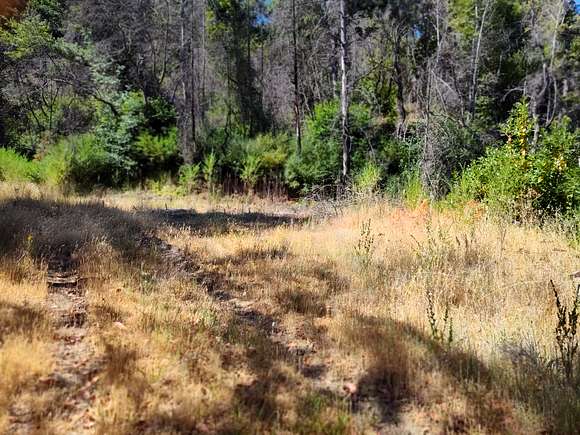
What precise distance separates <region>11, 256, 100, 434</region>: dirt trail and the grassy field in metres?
0.01

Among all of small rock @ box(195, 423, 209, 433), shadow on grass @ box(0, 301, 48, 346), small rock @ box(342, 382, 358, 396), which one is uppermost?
shadow on grass @ box(0, 301, 48, 346)

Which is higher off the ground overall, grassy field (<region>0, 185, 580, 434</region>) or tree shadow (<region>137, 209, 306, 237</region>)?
tree shadow (<region>137, 209, 306, 237</region>)

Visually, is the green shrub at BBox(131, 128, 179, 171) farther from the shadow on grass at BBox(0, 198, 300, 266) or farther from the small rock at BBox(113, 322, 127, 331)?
the small rock at BBox(113, 322, 127, 331)

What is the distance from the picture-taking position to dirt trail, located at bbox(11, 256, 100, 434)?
2.39 metres

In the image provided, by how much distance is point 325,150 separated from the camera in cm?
1345

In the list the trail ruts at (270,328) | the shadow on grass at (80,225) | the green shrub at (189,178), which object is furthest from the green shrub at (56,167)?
the trail ruts at (270,328)

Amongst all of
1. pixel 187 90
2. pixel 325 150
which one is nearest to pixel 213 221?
pixel 325 150

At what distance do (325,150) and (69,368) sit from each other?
11.3 m

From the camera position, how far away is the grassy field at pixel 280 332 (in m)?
2.58

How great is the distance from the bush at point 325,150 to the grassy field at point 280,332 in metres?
7.13

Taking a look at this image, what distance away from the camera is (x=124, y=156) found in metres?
14.0

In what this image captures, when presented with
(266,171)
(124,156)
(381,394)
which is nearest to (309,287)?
(381,394)

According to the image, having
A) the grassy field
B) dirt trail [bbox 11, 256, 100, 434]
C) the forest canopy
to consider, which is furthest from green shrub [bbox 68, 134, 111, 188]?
dirt trail [bbox 11, 256, 100, 434]

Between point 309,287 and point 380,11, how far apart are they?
14438mm
